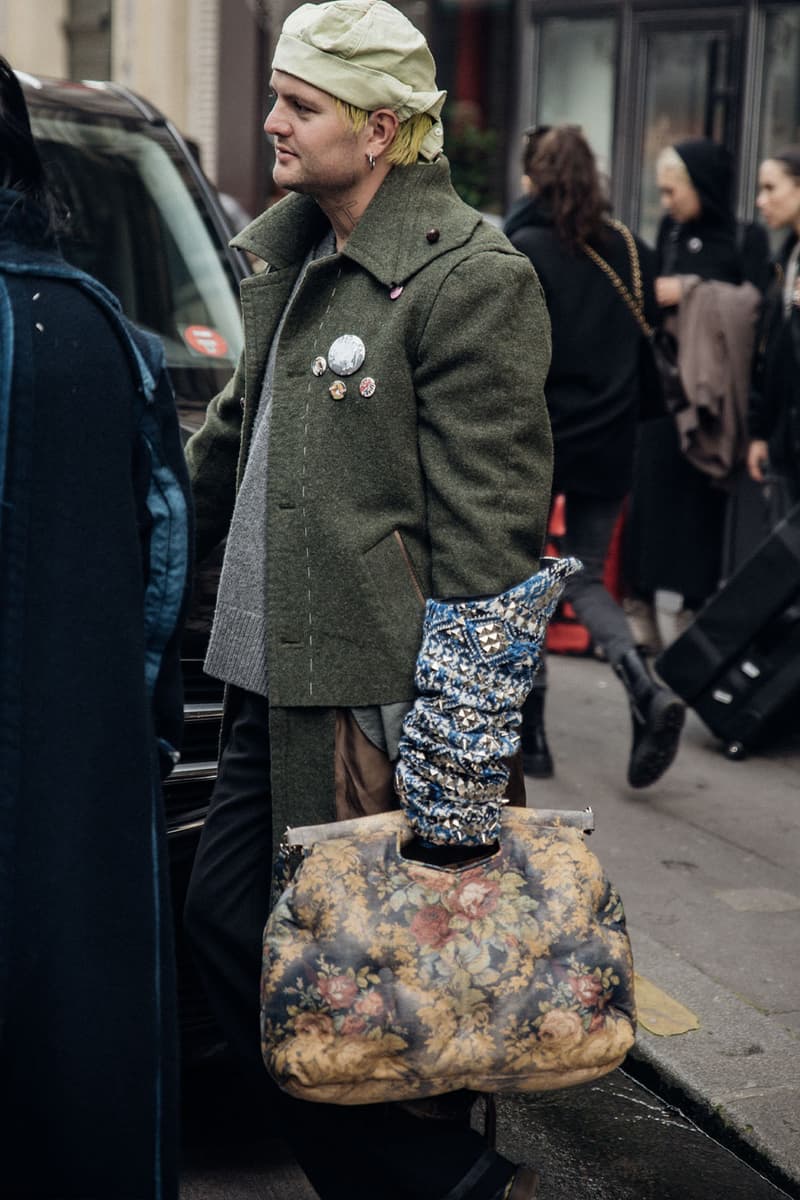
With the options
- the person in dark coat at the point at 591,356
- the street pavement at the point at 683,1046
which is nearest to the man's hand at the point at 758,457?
the person in dark coat at the point at 591,356

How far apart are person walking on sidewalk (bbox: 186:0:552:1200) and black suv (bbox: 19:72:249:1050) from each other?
5.14 feet

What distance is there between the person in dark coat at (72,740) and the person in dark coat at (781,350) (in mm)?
5286

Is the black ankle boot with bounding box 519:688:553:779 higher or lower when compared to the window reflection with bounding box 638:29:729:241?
lower

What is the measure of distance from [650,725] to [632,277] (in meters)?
1.51

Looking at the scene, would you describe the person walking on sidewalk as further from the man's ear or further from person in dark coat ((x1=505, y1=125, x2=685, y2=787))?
person in dark coat ((x1=505, y1=125, x2=685, y2=787))

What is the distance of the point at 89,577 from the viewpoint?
7.16 ft

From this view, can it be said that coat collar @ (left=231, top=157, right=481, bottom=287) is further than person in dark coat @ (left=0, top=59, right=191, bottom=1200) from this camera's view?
Yes

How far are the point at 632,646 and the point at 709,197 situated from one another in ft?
9.50

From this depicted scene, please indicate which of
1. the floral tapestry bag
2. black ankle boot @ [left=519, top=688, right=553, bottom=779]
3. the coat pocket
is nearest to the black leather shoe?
the floral tapestry bag

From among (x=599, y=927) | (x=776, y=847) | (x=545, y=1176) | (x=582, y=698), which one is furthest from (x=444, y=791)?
(x=582, y=698)

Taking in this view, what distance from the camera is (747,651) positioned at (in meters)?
6.67

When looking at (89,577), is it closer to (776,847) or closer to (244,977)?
(244,977)

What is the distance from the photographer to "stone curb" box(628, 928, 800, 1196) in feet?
11.6

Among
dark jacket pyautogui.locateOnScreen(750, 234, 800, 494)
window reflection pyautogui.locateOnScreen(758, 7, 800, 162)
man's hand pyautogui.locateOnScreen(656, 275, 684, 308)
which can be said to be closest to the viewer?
dark jacket pyautogui.locateOnScreen(750, 234, 800, 494)
